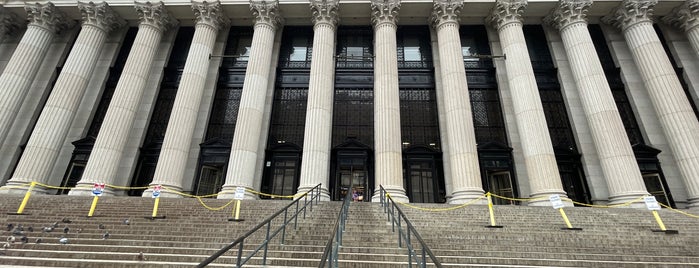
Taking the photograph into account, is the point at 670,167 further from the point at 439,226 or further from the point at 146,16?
the point at 146,16

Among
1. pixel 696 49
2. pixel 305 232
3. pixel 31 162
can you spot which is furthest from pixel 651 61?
pixel 31 162

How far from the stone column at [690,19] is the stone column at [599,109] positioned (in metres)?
5.98

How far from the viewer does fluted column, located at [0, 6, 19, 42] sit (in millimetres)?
20812

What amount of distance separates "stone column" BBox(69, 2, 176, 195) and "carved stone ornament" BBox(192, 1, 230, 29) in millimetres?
2153

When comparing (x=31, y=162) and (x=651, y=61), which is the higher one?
(x=651, y=61)

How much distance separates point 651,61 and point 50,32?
116 feet

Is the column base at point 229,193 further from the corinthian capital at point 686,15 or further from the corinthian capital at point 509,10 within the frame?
the corinthian capital at point 686,15

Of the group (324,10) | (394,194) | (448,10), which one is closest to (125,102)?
(324,10)

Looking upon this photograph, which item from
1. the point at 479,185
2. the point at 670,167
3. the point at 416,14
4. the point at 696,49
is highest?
the point at 416,14

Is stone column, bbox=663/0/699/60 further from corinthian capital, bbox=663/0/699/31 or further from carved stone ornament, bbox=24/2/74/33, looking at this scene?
carved stone ornament, bbox=24/2/74/33

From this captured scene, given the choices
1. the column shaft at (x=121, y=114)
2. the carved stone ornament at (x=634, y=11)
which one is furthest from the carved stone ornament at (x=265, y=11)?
the carved stone ornament at (x=634, y=11)

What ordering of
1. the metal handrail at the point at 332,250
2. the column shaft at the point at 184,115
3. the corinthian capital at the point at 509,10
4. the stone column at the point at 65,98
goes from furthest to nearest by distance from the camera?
the corinthian capital at the point at 509,10, the stone column at the point at 65,98, the column shaft at the point at 184,115, the metal handrail at the point at 332,250

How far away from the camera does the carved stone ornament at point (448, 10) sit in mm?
19422

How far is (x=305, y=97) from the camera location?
2081 centimetres
